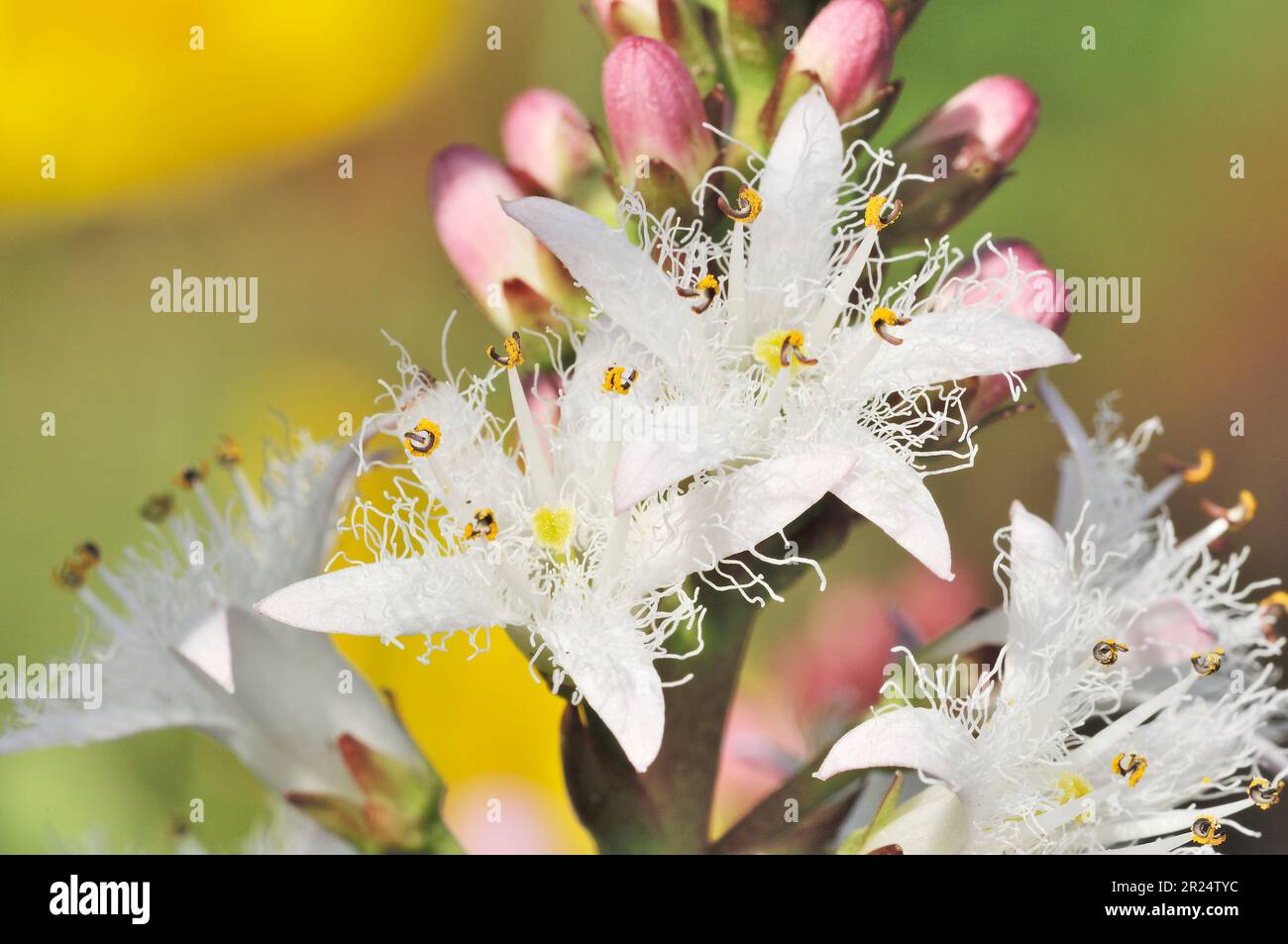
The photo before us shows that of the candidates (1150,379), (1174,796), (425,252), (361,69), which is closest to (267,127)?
(361,69)

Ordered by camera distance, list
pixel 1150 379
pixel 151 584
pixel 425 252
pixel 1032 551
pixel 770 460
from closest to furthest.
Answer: pixel 770 460
pixel 1032 551
pixel 151 584
pixel 1150 379
pixel 425 252

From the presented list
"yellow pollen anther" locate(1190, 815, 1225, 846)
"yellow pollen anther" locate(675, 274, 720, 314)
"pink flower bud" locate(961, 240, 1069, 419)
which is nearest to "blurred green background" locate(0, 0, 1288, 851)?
"pink flower bud" locate(961, 240, 1069, 419)

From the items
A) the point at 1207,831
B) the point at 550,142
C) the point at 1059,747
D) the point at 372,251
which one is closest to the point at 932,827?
the point at 1059,747

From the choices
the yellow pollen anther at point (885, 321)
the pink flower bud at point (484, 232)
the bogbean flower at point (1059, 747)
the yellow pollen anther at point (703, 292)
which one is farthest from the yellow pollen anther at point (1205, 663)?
the pink flower bud at point (484, 232)

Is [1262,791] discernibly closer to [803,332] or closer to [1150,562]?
[1150,562]

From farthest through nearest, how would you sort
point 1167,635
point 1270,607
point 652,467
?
point 1270,607 < point 1167,635 < point 652,467
